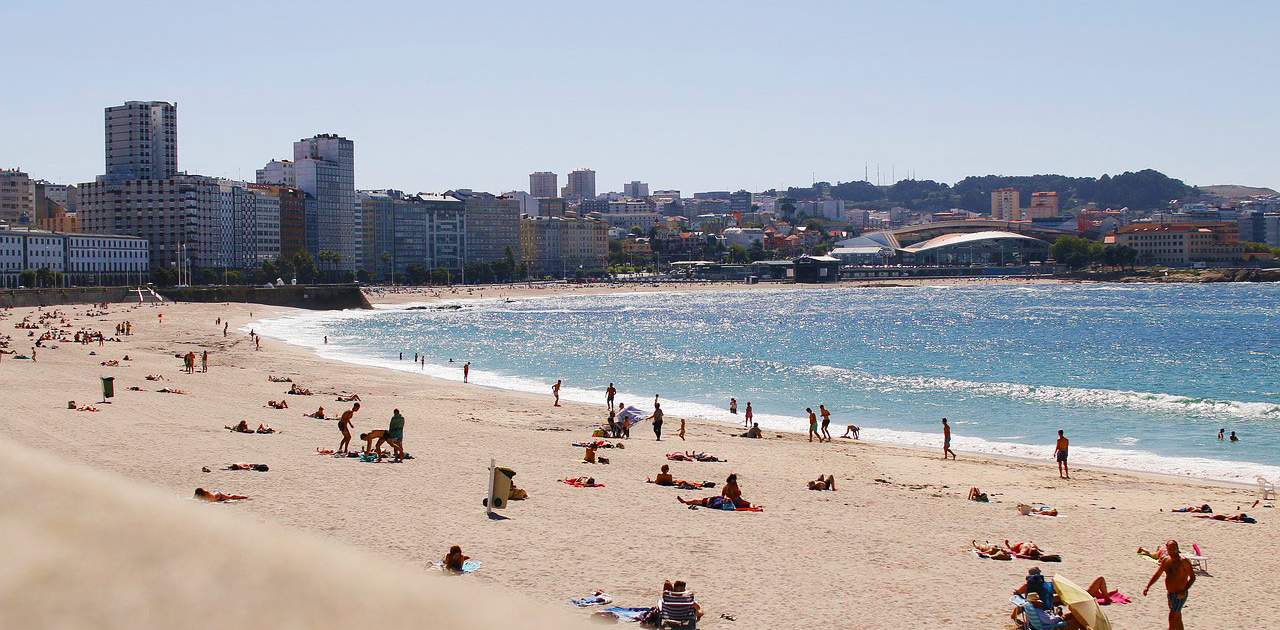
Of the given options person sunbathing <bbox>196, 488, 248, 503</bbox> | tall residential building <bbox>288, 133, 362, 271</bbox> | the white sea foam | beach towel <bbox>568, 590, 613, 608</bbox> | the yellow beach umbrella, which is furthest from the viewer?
tall residential building <bbox>288, 133, 362, 271</bbox>

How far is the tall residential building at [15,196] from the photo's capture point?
566ft

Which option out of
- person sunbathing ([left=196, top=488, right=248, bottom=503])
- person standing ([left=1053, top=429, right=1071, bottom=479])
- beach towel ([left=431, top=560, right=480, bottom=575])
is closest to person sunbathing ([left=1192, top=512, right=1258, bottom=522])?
person standing ([left=1053, top=429, right=1071, bottom=479])

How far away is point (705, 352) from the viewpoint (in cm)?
6147

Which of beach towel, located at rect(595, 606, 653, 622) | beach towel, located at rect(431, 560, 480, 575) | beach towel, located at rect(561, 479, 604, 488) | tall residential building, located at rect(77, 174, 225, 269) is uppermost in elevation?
tall residential building, located at rect(77, 174, 225, 269)

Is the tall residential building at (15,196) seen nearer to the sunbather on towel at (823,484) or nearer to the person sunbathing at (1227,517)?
the sunbather on towel at (823,484)

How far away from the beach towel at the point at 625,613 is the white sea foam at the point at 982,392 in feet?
54.1

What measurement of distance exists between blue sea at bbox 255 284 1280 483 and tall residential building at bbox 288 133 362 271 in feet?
228

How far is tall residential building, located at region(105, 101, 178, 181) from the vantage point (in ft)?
521

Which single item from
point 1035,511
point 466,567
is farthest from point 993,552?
point 466,567

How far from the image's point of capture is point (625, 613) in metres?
11.1

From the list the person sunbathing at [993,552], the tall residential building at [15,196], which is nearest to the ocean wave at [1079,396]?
the person sunbathing at [993,552]

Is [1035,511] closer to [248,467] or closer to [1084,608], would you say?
[1084,608]

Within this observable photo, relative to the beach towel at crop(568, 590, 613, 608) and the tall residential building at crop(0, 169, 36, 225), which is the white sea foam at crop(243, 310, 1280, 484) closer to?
the beach towel at crop(568, 590, 613, 608)

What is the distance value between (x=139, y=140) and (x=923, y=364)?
134 meters
